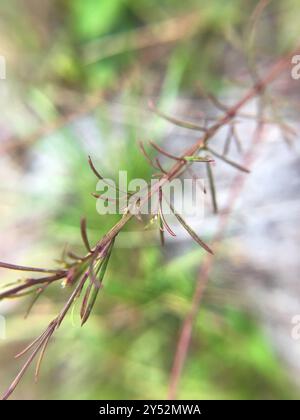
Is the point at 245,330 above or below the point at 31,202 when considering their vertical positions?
below

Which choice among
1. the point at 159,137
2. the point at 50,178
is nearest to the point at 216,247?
the point at 159,137

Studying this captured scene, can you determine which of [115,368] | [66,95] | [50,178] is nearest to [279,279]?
[115,368]

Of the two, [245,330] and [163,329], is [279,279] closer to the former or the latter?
[245,330]

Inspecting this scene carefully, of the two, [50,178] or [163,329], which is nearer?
[163,329]

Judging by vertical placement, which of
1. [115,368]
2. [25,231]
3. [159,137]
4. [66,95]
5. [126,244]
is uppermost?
[66,95]

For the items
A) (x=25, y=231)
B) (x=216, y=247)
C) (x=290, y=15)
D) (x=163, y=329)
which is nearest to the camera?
(x=216, y=247)

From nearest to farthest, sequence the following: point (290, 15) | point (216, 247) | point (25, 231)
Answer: point (216, 247) → point (290, 15) → point (25, 231)
